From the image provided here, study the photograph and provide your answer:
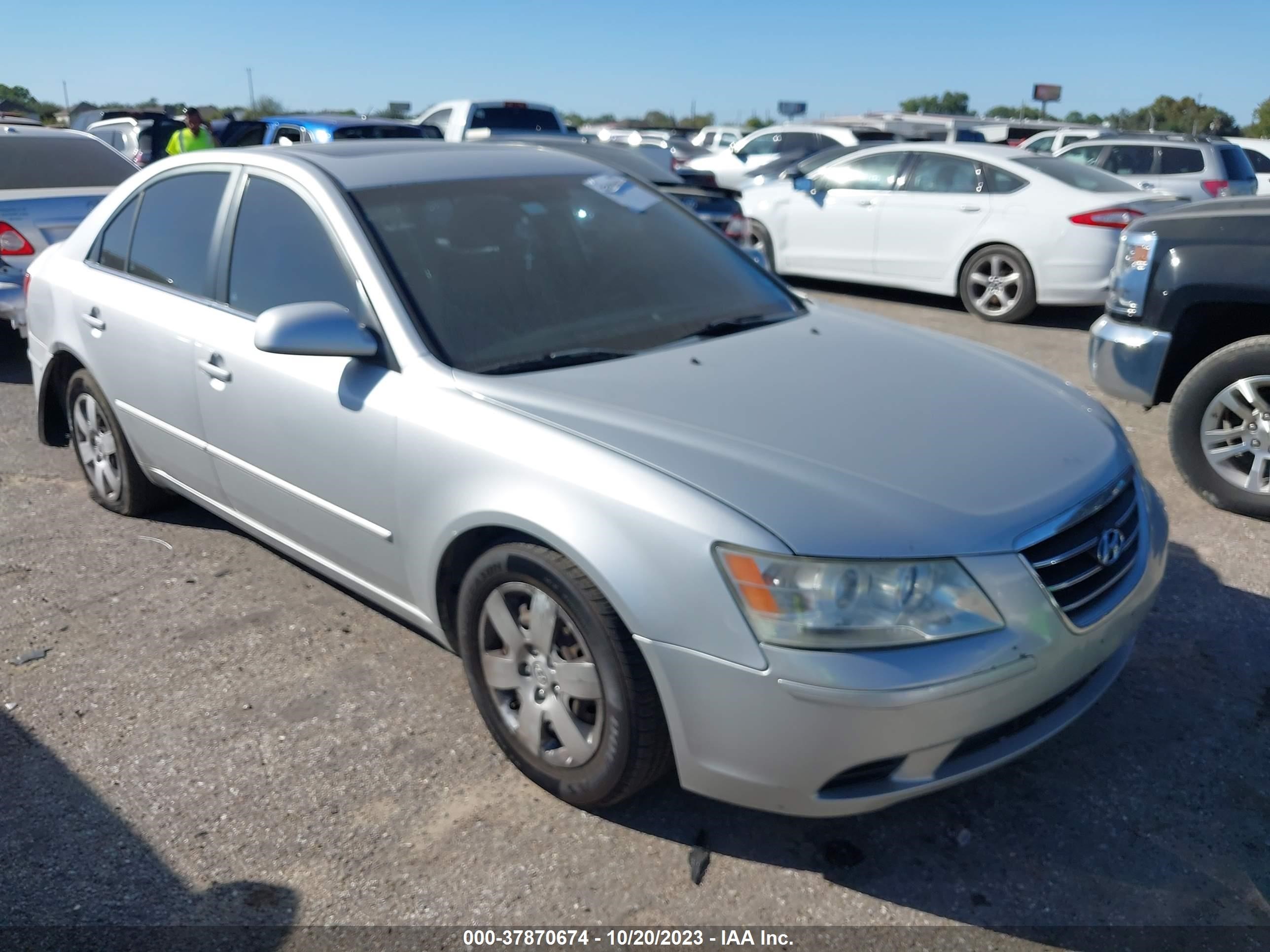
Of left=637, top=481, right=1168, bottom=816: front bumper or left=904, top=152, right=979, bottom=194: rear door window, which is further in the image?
left=904, top=152, right=979, bottom=194: rear door window

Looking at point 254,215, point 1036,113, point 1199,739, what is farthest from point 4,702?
point 1036,113

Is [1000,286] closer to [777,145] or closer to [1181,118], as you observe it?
[777,145]

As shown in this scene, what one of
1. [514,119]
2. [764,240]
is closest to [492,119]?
[514,119]

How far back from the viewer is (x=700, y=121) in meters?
79.3

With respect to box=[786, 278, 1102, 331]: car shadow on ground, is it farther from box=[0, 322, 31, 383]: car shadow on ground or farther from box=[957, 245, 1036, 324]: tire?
box=[0, 322, 31, 383]: car shadow on ground

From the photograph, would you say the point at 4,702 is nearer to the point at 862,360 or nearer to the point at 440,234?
the point at 440,234

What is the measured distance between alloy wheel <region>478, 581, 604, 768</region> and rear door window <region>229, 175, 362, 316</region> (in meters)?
1.03

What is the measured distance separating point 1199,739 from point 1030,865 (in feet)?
2.81

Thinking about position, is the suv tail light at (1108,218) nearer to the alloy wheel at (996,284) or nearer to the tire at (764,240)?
the alloy wheel at (996,284)

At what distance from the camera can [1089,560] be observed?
104 inches

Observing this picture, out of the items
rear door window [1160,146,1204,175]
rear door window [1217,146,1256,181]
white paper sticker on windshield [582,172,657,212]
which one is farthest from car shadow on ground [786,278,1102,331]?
white paper sticker on windshield [582,172,657,212]

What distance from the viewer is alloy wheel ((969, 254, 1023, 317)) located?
9086 mm

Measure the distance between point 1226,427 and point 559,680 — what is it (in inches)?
139

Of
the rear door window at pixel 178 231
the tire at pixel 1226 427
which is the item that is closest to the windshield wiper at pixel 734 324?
the rear door window at pixel 178 231
